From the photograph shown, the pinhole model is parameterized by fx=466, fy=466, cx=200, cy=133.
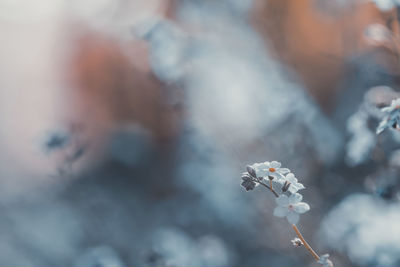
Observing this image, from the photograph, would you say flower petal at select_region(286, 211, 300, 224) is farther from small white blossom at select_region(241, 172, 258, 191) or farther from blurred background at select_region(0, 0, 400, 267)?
blurred background at select_region(0, 0, 400, 267)

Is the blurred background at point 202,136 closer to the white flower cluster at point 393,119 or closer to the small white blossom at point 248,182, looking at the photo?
the white flower cluster at point 393,119

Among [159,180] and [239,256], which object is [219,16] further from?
[239,256]

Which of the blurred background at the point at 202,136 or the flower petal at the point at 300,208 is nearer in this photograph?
the flower petal at the point at 300,208

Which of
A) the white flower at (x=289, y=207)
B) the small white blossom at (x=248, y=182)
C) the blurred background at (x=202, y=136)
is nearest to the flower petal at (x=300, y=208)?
the white flower at (x=289, y=207)

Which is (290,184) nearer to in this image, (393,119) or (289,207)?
(289,207)

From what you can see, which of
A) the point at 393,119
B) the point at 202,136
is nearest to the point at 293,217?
the point at 393,119

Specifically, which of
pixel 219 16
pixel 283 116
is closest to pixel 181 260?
pixel 283 116
